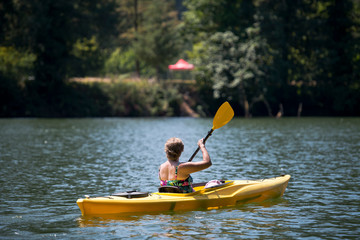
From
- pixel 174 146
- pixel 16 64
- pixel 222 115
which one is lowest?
pixel 174 146

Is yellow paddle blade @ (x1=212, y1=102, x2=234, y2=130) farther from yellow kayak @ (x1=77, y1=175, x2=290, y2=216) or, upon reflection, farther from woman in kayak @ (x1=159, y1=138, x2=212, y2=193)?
woman in kayak @ (x1=159, y1=138, x2=212, y2=193)

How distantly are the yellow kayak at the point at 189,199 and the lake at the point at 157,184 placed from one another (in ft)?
0.51

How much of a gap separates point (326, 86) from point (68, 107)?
22.8 meters

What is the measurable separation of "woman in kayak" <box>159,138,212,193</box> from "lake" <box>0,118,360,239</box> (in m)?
0.53

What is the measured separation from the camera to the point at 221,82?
49312 millimetres

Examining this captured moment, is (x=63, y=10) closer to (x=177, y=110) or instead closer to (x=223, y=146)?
(x=177, y=110)

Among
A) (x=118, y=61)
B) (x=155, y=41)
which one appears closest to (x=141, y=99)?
(x=155, y=41)

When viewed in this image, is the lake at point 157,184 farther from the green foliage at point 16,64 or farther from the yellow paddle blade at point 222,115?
the green foliage at point 16,64

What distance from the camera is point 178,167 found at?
32.0 ft

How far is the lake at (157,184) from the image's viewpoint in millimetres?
8836

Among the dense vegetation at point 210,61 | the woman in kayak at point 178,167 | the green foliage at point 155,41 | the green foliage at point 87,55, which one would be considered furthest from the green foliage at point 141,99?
the woman in kayak at point 178,167

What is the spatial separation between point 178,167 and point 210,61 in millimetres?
41313

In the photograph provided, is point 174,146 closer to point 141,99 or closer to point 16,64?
point 16,64

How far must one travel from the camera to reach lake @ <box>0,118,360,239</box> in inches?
348
